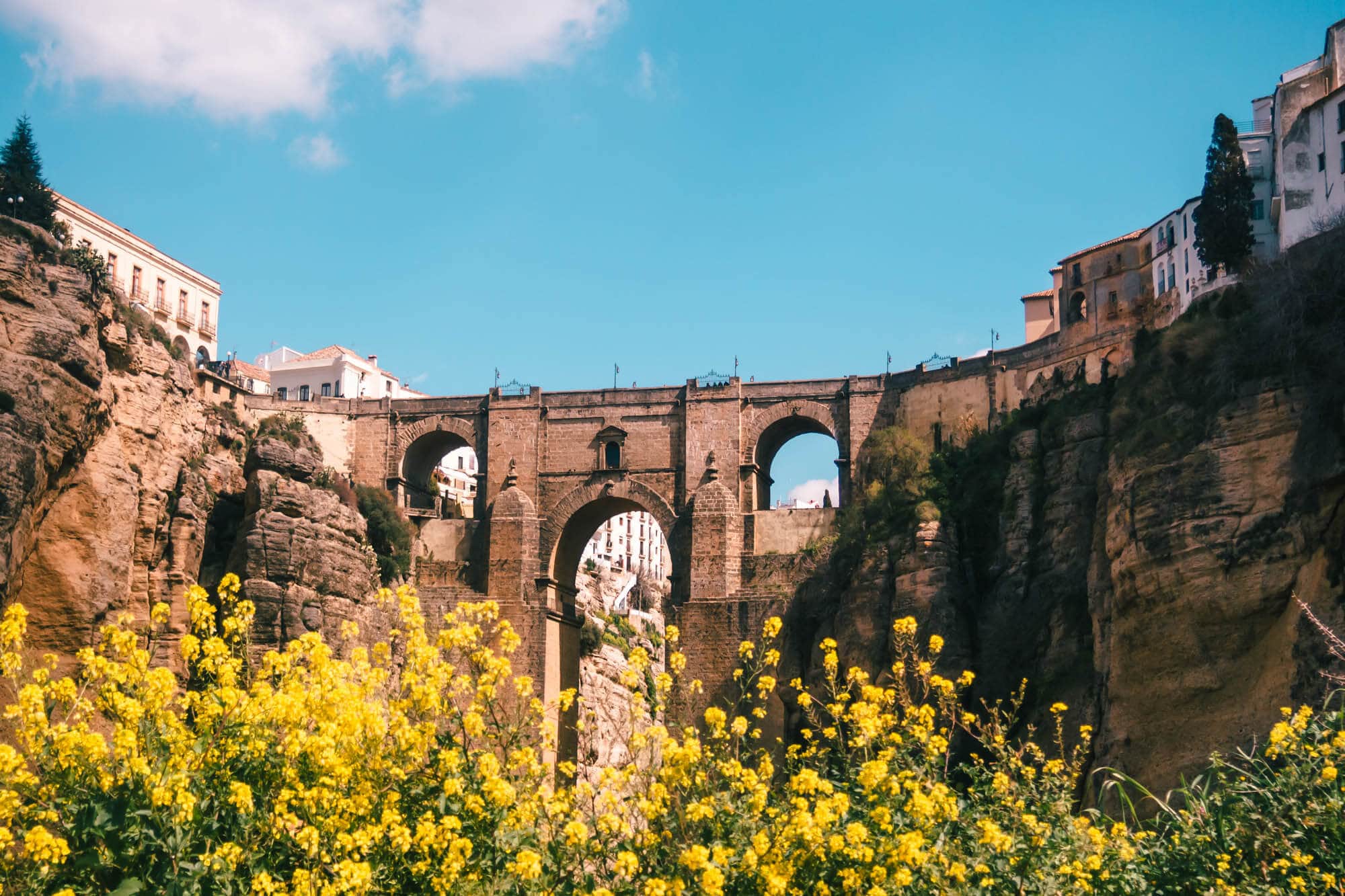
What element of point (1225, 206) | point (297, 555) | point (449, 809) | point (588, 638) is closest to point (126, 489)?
point (297, 555)

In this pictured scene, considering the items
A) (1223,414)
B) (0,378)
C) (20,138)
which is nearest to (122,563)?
(0,378)

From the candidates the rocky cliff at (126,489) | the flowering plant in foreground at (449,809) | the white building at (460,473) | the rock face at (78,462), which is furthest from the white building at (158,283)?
the flowering plant in foreground at (449,809)

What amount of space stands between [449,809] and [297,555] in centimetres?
2765

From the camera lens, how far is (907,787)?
39.3 feet

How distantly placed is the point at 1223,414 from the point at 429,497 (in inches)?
1154

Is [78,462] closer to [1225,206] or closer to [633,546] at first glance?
[1225,206]

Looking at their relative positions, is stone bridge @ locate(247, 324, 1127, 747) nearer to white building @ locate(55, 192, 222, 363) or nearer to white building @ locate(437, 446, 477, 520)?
white building @ locate(55, 192, 222, 363)

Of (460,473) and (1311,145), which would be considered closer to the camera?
(1311,145)

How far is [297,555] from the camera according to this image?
38281 mm

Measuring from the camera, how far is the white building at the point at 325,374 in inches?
2852

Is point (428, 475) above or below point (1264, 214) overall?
below

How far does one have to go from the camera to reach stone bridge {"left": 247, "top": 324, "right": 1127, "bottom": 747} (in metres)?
42.6

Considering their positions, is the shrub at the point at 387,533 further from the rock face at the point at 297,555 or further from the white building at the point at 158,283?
the white building at the point at 158,283

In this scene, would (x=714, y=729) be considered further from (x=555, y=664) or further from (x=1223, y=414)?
(x=555, y=664)
